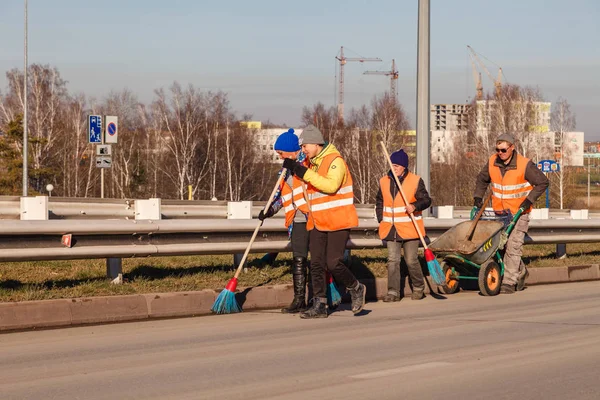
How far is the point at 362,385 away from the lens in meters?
6.45

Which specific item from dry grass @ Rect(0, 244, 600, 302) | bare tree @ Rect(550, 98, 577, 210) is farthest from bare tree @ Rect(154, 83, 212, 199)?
dry grass @ Rect(0, 244, 600, 302)

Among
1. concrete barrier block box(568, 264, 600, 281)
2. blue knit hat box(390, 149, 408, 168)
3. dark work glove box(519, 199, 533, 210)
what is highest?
blue knit hat box(390, 149, 408, 168)

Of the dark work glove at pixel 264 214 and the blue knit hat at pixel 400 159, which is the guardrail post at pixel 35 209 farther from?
the dark work glove at pixel 264 214

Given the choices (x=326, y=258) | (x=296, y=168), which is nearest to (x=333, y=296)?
(x=326, y=258)

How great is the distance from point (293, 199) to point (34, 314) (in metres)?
2.80

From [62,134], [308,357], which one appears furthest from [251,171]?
[308,357]

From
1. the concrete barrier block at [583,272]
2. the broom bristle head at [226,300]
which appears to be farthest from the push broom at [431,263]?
the concrete barrier block at [583,272]

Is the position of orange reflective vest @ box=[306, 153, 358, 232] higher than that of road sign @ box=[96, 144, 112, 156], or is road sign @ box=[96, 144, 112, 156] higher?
road sign @ box=[96, 144, 112, 156]

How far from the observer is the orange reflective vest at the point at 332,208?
10.0 metres

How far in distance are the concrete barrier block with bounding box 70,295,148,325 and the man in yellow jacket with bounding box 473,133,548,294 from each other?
506cm

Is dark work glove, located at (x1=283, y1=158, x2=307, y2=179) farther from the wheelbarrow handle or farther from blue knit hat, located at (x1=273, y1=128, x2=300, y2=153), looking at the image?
the wheelbarrow handle

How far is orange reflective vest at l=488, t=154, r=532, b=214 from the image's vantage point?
1304cm

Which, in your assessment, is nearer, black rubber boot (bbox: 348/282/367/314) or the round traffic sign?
black rubber boot (bbox: 348/282/367/314)

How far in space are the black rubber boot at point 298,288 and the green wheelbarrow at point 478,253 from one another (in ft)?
7.88
